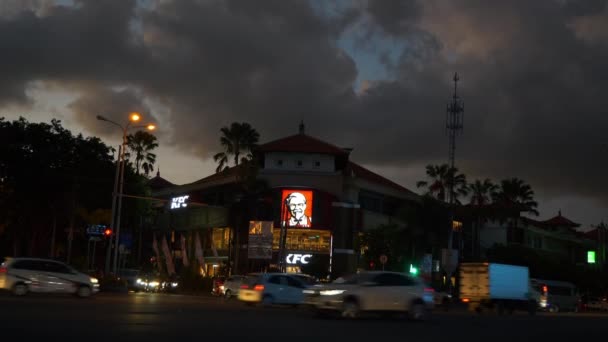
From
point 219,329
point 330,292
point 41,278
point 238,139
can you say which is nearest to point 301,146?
point 238,139

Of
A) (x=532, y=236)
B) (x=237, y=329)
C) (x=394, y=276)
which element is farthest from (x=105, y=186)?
(x=532, y=236)

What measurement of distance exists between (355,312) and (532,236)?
70691 millimetres

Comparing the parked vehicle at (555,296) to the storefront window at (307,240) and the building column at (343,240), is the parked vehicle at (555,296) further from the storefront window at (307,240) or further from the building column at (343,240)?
the storefront window at (307,240)

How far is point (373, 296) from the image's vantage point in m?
23.2

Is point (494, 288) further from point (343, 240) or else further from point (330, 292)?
point (343, 240)

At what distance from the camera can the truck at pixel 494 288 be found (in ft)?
119

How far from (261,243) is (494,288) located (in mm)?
21488

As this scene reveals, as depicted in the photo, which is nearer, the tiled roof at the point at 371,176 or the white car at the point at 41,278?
the white car at the point at 41,278

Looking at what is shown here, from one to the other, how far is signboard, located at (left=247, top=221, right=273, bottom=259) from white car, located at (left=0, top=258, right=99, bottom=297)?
23.2m

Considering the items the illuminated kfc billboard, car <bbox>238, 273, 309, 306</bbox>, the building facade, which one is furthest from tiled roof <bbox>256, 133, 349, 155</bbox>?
car <bbox>238, 273, 309, 306</bbox>

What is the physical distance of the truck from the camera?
36.2 meters

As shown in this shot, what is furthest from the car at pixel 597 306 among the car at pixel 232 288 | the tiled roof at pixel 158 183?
the tiled roof at pixel 158 183

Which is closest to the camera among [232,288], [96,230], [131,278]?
[232,288]

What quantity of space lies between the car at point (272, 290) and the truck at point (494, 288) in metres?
9.00
